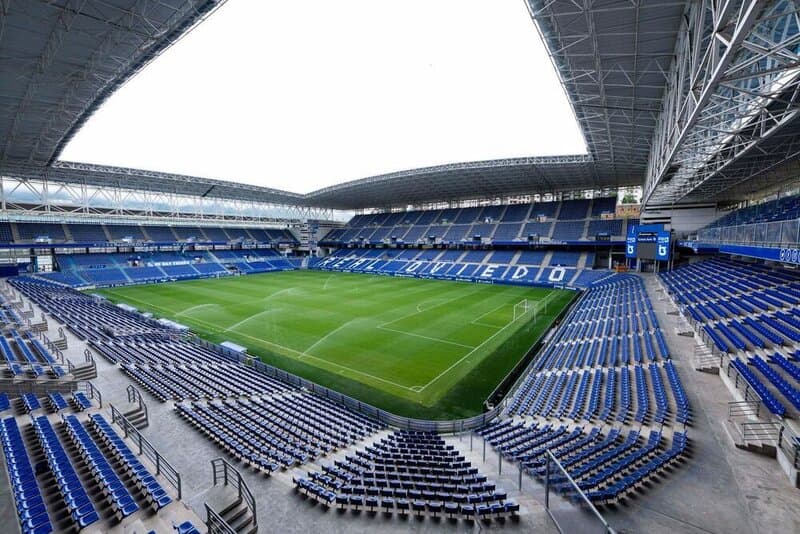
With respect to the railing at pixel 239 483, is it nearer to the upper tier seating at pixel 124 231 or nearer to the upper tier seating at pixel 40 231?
the upper tier seating at pixel 40 231

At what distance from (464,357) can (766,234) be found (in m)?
15.6

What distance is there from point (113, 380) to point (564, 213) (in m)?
55.5

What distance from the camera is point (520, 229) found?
179 ft

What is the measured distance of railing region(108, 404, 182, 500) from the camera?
7.02m

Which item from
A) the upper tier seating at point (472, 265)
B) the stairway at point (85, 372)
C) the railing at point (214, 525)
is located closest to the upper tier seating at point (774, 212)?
the upper tier seating at point (472, 265)

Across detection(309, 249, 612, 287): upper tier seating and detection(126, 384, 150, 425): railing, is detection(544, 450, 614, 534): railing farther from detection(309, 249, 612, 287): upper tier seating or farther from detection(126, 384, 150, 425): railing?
detection(309, 249, 612, 287): upper tier seating

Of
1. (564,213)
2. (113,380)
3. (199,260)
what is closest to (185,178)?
(199,260)

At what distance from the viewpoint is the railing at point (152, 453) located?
276 inches

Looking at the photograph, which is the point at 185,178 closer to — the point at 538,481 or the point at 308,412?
the point at 308,412

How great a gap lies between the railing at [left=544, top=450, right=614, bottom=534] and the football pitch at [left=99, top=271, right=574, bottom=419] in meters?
8.27

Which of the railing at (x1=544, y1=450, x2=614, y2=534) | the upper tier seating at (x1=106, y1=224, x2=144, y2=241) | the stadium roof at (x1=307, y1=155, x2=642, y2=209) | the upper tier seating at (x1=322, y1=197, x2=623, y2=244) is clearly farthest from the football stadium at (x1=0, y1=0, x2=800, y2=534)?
the upper tier seating at (x1=106, y1=224, x2=144, y2=241)

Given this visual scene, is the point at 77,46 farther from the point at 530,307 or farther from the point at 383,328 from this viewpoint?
the point at 530,307

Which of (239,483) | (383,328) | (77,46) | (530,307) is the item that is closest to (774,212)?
(530,307)

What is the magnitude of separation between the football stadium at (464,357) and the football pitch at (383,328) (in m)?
0.23
